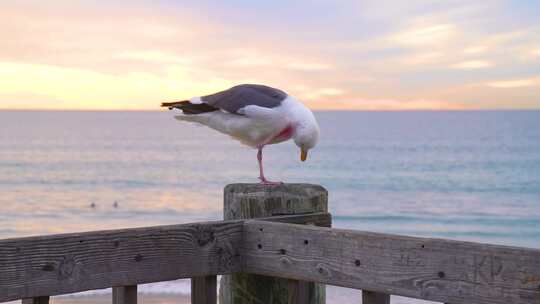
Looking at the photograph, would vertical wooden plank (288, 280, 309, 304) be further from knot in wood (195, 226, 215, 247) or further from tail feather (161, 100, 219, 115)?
tail feather (161, 100, 219, 115)

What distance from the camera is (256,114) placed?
229 inches

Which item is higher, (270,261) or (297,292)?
(270,261)

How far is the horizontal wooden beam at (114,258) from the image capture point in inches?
95.5

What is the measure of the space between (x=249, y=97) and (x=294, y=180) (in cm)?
4648

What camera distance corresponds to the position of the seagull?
577cm

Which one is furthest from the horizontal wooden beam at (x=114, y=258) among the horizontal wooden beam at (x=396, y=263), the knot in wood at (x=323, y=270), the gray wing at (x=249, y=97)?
the gray wing at (x=249, y=97)

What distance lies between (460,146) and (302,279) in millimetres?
76671

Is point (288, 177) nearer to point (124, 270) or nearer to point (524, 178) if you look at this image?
point (524, 178)

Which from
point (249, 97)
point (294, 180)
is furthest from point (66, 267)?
point (294, 180)

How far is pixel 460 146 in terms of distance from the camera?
7738 centimetres

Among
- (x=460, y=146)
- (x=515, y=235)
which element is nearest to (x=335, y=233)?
(x=515, y=235)

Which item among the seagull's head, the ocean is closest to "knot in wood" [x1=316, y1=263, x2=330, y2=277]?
the seagull's head

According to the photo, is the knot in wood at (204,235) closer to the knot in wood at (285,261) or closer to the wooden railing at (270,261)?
the wooden railing at (270,261)

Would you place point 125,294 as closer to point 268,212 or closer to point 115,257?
point 115,257
